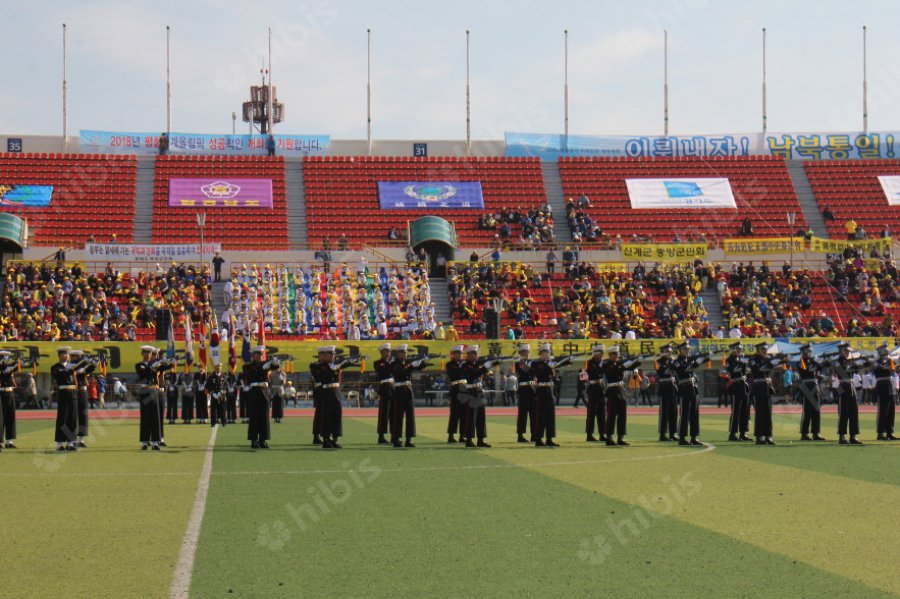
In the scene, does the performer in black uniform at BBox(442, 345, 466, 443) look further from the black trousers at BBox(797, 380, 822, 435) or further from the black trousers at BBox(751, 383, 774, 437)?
the black trousers at BBox(797, 380, 822, 435)

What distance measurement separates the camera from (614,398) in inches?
827

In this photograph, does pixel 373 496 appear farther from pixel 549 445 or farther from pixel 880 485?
pixel 549 445

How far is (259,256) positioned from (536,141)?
63.7 feet

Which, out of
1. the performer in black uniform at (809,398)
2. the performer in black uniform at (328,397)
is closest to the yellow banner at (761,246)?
the performer in black uniform at (809,398)

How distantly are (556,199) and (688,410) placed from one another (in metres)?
37.3

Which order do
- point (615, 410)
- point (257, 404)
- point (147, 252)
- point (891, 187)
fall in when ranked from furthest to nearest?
point (891, 187)
point (147, 252)
point (615, 410)
point (257, 404)

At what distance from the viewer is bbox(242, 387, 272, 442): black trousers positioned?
65.9 ft

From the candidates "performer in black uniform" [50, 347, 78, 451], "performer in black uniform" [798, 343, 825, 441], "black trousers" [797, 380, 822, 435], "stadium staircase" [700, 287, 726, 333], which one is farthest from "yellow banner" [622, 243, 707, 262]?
"performer in black uniform" [50, 347, 78, 451]

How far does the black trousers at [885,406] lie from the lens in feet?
72.8

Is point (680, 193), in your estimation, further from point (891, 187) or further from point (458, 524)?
point (458, 524)

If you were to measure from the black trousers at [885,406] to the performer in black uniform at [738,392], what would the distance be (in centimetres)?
260

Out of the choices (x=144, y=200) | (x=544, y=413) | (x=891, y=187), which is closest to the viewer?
(x=544, y=413)

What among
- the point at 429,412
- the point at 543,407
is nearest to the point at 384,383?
the point at 543,407

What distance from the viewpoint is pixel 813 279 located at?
50125mm
